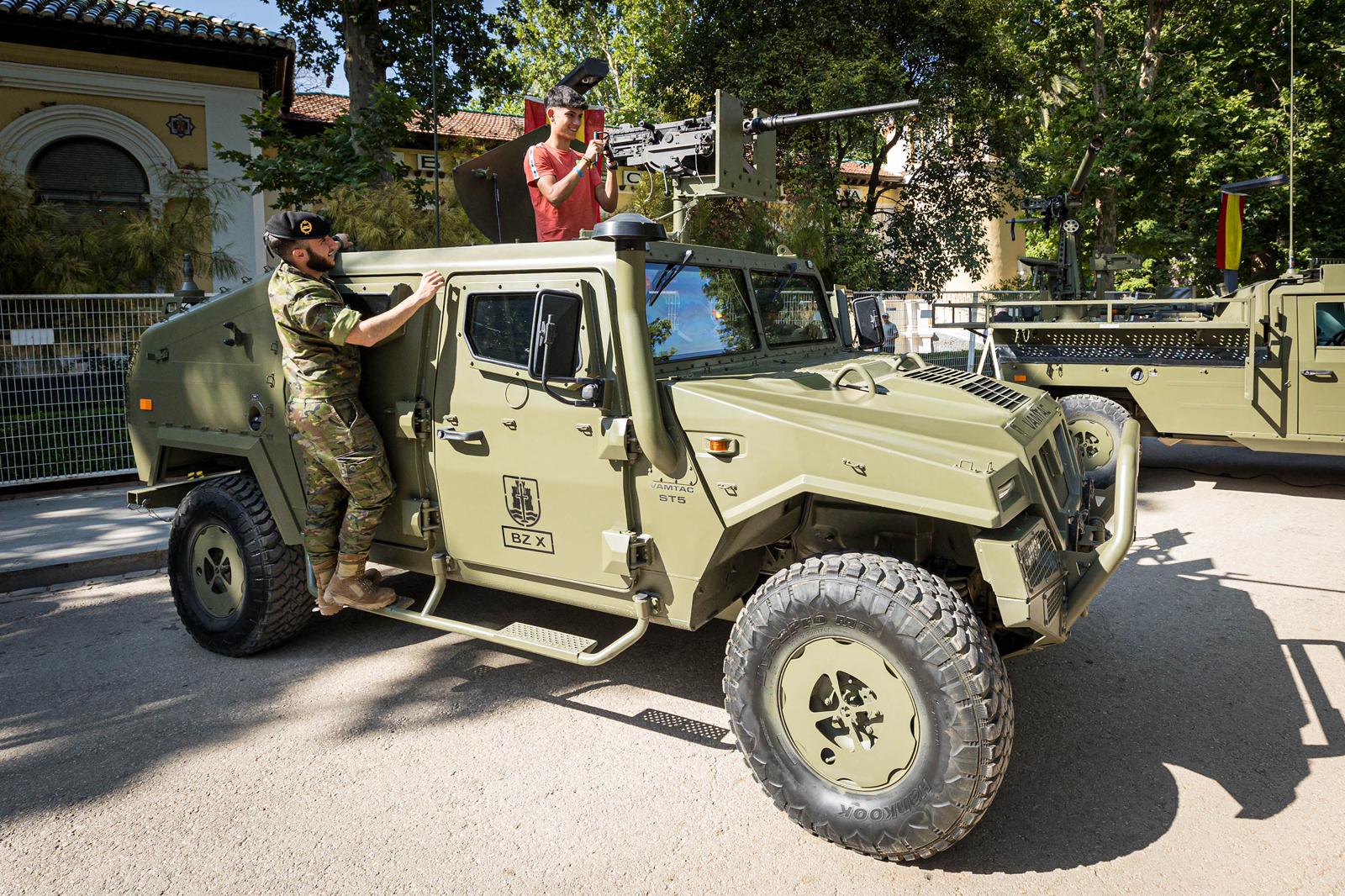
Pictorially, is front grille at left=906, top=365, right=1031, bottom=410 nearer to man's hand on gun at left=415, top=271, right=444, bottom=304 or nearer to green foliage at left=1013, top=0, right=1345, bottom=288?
man's hand on gun at left=415, top=271, right=444, bottom=304

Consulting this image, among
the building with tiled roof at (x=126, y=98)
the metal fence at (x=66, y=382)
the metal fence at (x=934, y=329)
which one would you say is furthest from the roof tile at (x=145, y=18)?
the metal fence at (x=934, y=329)

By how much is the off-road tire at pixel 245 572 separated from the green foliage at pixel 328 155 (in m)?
7.06

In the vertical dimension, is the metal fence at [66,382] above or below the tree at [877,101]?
below

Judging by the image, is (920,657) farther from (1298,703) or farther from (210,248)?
(210,248)

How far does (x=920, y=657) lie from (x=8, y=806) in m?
3.29

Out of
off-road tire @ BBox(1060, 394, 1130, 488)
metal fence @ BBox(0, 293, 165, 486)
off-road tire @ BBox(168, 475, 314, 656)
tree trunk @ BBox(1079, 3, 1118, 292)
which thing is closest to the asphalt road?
off-road tire @ BBox(168, 475, 314, 656)

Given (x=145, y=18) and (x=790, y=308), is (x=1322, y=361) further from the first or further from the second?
(x=145, y=18)

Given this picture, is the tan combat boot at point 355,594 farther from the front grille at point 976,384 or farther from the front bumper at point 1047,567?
the front bumper at point 1047,567

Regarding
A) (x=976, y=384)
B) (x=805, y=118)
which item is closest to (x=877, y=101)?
(x=805, y=118)

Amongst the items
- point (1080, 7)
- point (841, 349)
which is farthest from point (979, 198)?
point (841, 349)

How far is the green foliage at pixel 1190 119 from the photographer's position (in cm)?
1772

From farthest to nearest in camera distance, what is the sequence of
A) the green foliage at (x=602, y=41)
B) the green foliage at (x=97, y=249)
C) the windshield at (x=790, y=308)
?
the green foliage at (x=602, y=41)
the green foliage at (x=97, y=249)
the windshield at (x=790, y=308)

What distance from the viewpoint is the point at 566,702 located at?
169 inches

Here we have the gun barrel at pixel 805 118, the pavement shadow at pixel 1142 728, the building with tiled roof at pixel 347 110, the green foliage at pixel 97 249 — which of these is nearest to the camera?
the pavement shadow at pixel 1142 728
